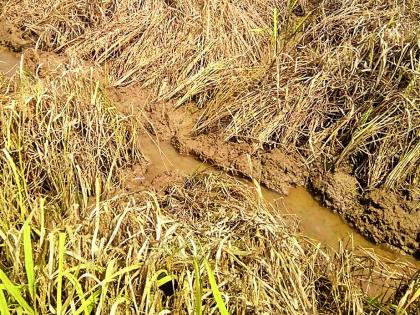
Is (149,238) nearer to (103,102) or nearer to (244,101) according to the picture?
(103,102)

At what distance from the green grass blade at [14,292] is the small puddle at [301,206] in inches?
53.4

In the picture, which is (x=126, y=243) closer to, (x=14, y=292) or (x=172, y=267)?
(x=172, y=267)

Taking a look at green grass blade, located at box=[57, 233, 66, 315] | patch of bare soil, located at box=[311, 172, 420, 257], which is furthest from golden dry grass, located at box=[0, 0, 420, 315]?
patch of bare soil, located at box=[311, 172, 420, 257]

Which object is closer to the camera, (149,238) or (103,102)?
(149,238)

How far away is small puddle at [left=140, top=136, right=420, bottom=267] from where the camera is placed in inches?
111

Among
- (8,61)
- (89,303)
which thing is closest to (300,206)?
(89,303)

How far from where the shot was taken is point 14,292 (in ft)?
5.87

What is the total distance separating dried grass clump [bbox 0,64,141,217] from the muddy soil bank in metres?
0.37

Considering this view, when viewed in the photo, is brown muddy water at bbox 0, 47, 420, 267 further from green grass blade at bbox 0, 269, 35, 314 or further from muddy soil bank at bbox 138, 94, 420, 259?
green grass blade at bbox 0, 269, 35, 314

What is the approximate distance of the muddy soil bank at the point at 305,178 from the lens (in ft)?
9.20

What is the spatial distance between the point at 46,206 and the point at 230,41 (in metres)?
1.89

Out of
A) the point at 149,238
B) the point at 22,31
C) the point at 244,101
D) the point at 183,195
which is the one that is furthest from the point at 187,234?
the point at 22,31

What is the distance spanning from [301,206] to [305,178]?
0.20 meters

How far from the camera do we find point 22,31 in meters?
4.14
